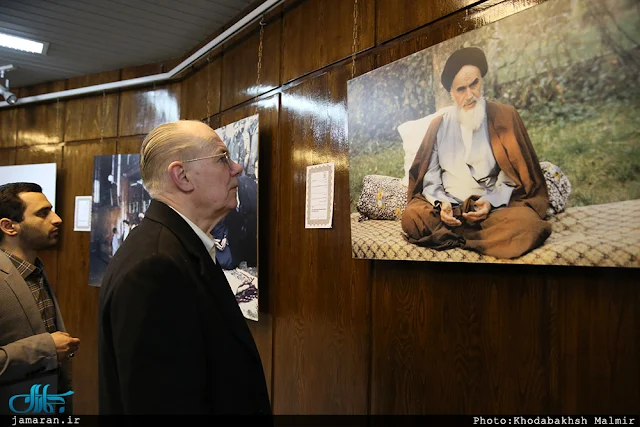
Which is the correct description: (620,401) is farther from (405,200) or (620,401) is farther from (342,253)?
(342,253)

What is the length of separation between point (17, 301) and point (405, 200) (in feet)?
5.54

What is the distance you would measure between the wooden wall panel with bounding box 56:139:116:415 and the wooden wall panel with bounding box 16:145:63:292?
0.06m

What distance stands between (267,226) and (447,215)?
1.48 m

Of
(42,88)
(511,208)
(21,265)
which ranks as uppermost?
(42,88)

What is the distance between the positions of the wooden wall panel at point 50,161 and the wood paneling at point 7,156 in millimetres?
60

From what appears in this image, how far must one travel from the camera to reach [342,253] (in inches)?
91.0

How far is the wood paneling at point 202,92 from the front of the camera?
3.59 m

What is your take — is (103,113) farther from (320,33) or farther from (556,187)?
(556,187)

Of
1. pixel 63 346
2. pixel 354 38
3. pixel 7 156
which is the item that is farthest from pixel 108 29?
pixel 63 346

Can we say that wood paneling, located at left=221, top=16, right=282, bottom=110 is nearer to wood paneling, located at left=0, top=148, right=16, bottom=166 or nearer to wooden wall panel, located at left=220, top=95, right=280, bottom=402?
wooden wall panel, located at left=220, top=95, right=280, bottom=402

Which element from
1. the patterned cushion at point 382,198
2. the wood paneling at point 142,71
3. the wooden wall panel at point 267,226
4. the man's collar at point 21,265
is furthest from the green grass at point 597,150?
the wood paneling at point 142,71

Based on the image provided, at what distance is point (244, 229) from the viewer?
116 inches

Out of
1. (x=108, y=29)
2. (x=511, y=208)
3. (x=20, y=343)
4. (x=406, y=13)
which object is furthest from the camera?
(x=108, y=29)

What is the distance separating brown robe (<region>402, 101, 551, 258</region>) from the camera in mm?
1387
